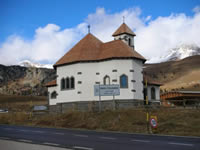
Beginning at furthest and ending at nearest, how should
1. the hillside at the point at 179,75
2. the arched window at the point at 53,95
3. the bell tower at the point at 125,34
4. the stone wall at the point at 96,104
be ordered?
1. the hillside at the point at 179,75
2. the bell tower at the point at 125,34
3. the arched window at the point at 53,95
4. the stone wall at the point at 96,104

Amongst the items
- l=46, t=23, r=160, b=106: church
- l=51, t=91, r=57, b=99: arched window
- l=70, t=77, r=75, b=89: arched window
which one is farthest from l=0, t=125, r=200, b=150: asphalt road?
l=51, t=91, r=57, b=99: arched window

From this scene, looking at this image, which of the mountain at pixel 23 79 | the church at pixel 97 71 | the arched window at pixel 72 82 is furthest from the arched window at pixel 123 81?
the mountain at pixel 23 79

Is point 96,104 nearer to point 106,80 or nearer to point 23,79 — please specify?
point 106,80

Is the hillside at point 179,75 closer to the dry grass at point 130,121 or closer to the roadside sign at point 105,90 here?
the roadside sign at point 105,90

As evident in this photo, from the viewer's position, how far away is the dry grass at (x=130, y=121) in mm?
20736

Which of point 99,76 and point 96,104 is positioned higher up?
point 99,76

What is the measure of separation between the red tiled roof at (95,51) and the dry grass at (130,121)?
11790 mm

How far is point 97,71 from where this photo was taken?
39.7 meters

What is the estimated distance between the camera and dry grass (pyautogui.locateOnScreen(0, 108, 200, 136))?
68.0 ft

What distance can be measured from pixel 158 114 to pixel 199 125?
574 centimetres

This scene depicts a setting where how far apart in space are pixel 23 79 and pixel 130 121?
109029 mm

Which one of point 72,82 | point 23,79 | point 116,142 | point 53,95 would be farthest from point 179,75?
point 116,142

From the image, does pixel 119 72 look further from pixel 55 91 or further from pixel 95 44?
pixel 55 91

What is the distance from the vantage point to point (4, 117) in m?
36.1
